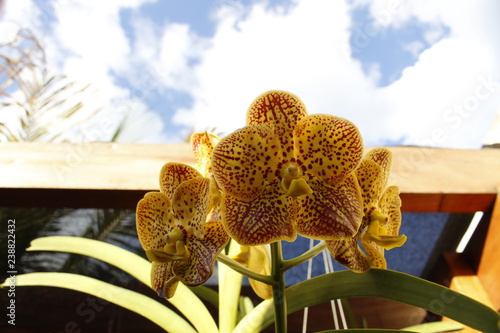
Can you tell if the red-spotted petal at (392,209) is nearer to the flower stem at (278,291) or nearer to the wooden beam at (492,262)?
the flower stem at (278,291)

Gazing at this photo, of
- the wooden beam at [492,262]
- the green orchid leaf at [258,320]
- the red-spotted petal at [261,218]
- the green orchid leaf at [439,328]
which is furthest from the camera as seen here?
the wooden beam at [492,262]

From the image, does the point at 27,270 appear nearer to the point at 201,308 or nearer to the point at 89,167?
the point at 89,167

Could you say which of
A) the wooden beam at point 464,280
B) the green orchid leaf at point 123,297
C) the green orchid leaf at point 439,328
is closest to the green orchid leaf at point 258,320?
the green orchid leaf at point 123,297

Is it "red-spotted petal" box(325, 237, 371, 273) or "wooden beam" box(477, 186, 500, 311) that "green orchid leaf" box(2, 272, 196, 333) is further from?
"wooden beam" box(477, 186, 500, 311)

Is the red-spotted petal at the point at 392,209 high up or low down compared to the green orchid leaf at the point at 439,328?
up

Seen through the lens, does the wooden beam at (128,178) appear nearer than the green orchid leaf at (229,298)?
No

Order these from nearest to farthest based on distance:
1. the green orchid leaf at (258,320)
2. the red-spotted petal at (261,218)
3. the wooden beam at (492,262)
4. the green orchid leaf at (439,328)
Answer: the red-spotted petal at (261,218), the green orchid leaf at (258,320), the green orchid leaf at (439,328), the wooden beam at (492,262)

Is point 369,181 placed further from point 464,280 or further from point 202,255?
point 464,280
